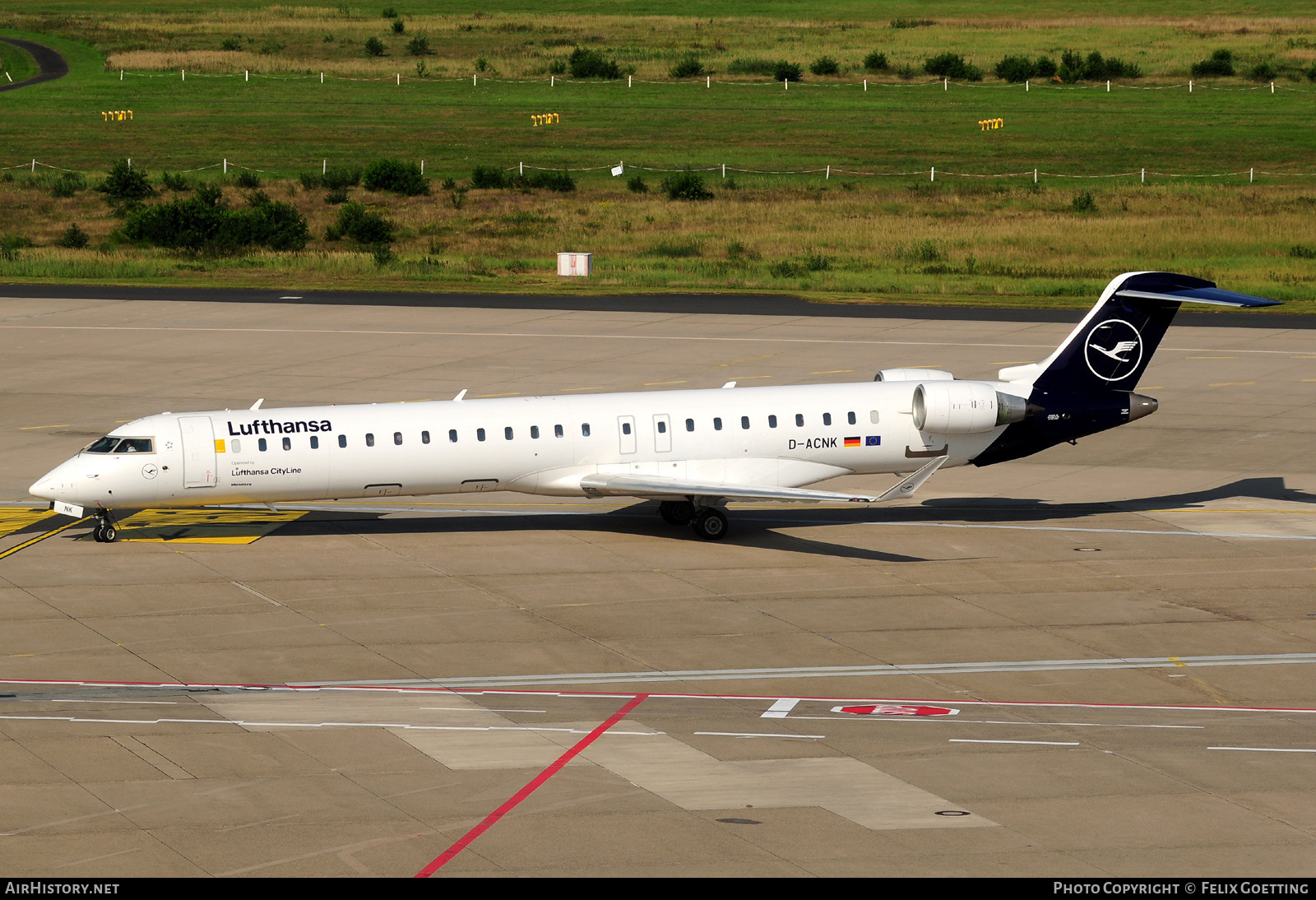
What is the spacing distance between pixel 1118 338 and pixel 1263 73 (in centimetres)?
11094

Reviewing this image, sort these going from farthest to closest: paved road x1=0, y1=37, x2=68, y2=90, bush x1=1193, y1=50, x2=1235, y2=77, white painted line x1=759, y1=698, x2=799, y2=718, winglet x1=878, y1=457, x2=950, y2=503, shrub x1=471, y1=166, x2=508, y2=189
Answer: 1. paved road x1=0, y1=37, x2=68, y2=90
2. bush x1=1193, y1=50, x2=1235, y2=77
3. shrub x1=471, y1=166, x2=508, y2=189
4. winglet x1=878, y1=457, x2=950, y2=503
5. white painted line x1=759, y1=698, x2=799, y2=718

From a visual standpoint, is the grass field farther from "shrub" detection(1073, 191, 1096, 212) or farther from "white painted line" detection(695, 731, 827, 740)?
"white painted line" detection(695, 731, 827, 740)

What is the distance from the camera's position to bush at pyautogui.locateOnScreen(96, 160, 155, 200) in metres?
100

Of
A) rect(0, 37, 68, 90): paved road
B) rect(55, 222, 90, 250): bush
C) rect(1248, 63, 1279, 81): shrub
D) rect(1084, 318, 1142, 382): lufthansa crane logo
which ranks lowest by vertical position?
rect(1084, 318, 1142, 382): lufthansa crane logo

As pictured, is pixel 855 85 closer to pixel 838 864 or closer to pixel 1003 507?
pixel 1003 507

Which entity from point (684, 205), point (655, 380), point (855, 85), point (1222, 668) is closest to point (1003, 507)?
point (1222, 668)

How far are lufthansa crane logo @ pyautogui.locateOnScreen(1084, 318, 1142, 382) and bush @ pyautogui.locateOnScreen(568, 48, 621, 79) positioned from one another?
110 metres

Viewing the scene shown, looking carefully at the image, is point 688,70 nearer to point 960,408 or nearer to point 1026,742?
point 960,408

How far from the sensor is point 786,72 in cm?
14250

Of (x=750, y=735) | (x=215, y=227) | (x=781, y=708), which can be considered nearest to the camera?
(x=750, y=735)

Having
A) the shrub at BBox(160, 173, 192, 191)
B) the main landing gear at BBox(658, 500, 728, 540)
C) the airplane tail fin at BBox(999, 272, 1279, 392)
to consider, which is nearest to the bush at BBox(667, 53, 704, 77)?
the shrub at BBox(160, 173, 192, 191)

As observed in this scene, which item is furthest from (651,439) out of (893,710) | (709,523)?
(893,710)

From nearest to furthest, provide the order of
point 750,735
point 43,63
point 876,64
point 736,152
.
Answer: point 750,735
point 736,152
point 876,64
point 43,63

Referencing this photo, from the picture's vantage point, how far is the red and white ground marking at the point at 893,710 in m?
25.7
